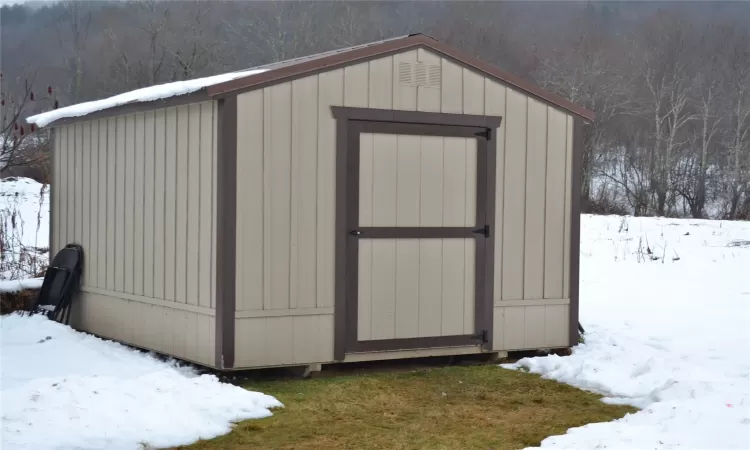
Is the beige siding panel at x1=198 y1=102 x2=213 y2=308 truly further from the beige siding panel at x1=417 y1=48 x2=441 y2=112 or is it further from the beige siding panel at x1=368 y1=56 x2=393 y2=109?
the beige siding panel at x1=417 y1=48 x2=441 y2=112

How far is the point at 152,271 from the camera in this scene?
7465 millimetres

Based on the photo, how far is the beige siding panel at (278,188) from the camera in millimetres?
6660

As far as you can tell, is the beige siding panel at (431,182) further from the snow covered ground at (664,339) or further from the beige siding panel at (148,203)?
the beige siding panel at (148,203)

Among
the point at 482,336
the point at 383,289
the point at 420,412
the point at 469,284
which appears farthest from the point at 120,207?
the point at 420,412

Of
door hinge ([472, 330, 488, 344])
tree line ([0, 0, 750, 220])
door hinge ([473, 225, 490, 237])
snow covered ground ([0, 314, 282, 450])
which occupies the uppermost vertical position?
tree line ([0, 0, 750, 220])

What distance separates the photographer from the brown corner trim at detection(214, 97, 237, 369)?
6.46m

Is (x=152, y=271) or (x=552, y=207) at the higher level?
(x=552, y=207)

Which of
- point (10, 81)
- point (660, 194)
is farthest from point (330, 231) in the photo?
point (10, 81)

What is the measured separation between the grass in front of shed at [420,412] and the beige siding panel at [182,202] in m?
1.02

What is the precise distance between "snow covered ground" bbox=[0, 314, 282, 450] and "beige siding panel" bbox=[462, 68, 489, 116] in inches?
119

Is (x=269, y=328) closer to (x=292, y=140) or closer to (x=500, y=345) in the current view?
(x=292, y=140)

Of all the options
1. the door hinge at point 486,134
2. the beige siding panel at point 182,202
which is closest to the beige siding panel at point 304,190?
the beige siding panel at point 182,202

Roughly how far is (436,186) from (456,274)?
750mm

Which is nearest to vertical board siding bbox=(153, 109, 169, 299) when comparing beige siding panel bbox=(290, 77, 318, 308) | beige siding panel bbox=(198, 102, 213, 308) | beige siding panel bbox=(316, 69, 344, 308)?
beige siding panel bbox=(198, 102, 213, 308)
